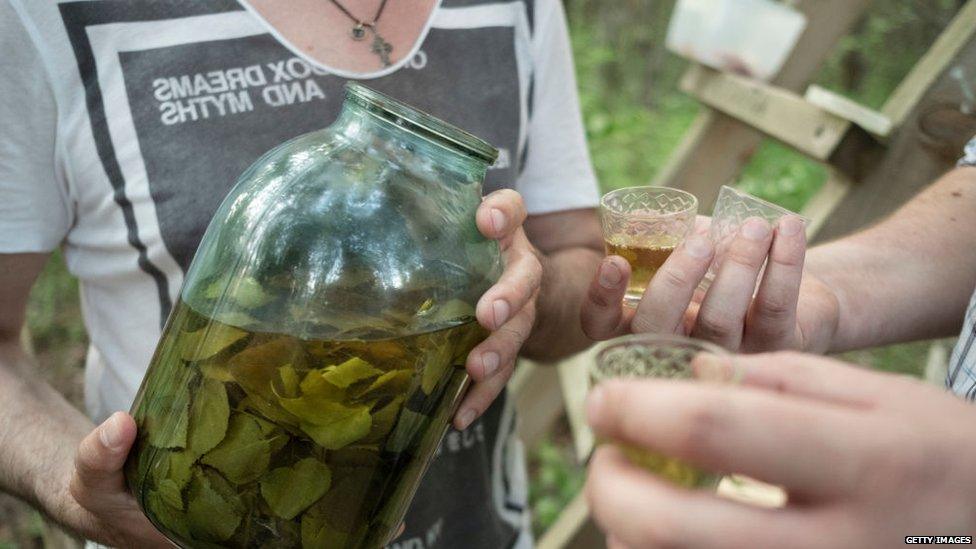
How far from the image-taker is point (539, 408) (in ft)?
10.1

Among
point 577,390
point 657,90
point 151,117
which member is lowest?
point 657,90

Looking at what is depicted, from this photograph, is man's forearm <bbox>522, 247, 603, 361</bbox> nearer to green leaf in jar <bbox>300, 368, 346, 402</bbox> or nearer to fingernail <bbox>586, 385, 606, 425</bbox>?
green leaf in jar <bbox>300, 368, 346, 402</bbox>

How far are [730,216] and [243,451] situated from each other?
74cm

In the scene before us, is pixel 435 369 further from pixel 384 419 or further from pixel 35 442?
pixel 35 442

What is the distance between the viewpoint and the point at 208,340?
96cm

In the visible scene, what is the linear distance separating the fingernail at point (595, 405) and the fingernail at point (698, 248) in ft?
1.62

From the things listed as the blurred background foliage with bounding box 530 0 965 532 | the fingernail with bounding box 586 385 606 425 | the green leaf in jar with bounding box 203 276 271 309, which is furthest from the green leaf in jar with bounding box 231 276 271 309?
the blurred background foliage with bounding box 530 0 965 532

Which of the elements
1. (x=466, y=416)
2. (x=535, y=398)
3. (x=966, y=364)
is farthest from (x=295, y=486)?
(x=535, y=398)

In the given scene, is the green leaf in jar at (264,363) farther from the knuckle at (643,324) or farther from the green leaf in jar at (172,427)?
the knuckle at (643,324)

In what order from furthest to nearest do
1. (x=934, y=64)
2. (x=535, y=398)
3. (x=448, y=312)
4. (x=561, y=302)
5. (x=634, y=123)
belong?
(x=634, y=123) < (x=535, y=398) < (x=934, y=64) < (x=561, y=302) < (x=448, y=312)

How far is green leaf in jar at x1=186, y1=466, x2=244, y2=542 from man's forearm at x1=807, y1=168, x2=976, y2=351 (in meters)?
0.94

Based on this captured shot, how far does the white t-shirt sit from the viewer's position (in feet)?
4.14

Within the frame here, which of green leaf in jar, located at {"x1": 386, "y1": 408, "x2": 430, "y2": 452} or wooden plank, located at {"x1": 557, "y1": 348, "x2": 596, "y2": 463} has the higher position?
green leaf in jar, located at {"x1": 386, "y1": 408, "x2": 430, "y2": 452}

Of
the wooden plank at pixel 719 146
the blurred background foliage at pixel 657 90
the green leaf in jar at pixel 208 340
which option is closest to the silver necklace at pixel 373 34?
the green leaf in jar at pixel 208 340
